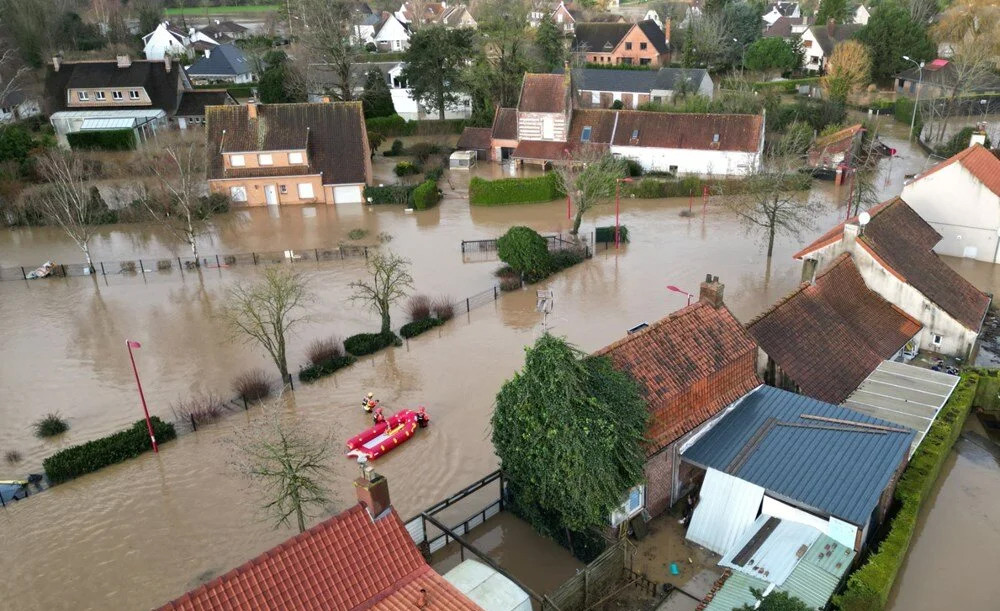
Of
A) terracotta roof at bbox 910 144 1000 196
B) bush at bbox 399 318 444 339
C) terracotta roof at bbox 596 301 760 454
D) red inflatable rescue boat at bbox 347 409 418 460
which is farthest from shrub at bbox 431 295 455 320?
terracotta roof at bbox 910 144 1000 196

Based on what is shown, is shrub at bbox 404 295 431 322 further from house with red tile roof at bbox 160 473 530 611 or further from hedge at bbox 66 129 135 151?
hedge at bbox 66 129 135 151

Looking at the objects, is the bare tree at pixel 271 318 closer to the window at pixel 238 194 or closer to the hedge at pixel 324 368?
the hedge at pixel 324 368

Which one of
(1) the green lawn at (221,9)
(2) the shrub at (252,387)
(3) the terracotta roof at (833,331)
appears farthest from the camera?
(1) the green lawn at (221,9)

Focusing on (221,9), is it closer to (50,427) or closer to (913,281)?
(50,427)

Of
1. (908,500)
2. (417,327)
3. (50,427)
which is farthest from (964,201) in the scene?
(50,427)

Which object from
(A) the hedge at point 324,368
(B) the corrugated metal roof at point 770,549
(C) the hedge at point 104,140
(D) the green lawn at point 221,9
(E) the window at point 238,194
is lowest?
(B) the corrugated metal roof at point 770,549

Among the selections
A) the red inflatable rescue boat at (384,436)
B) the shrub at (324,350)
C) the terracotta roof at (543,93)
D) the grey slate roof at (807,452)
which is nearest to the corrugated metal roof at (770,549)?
the grey slate roof at (807,452)

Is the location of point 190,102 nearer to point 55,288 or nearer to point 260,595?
point 55,288
